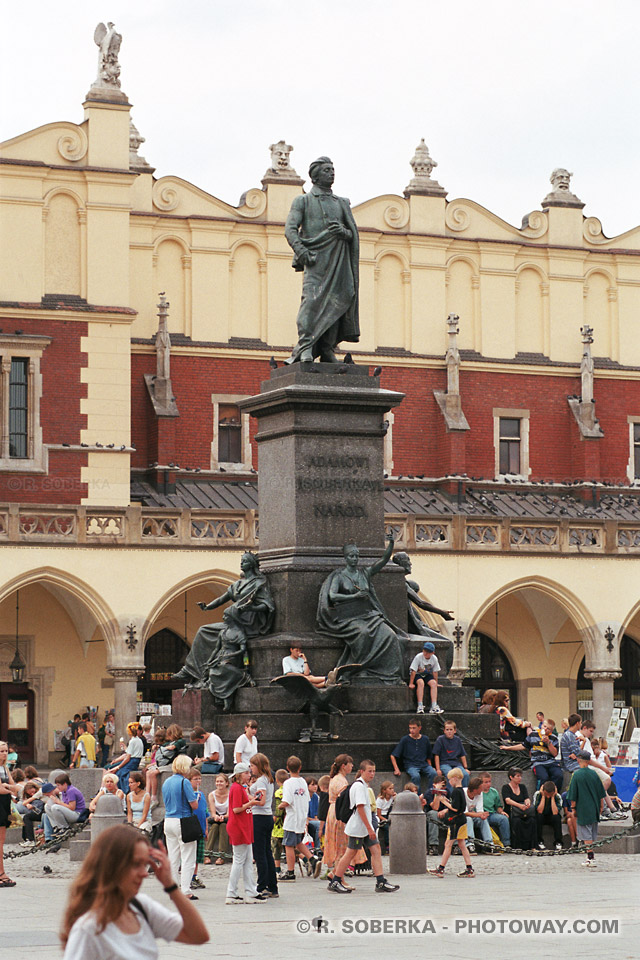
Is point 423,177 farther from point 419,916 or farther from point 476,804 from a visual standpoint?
point 419,916

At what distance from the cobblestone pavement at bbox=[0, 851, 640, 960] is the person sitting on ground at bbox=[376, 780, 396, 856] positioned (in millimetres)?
662

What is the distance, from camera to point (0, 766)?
1770 cm

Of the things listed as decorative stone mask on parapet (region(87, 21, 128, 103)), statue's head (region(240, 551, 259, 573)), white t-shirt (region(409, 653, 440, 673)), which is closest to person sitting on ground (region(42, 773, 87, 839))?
statue's head (region(240, 551, 259, 573))

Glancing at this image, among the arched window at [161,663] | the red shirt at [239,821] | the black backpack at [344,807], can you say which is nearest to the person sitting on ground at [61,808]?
the black backpack at [344,807]

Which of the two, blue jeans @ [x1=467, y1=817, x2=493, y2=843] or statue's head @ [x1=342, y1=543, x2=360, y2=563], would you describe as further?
statue's head @ [x1=342, y1=543, x2=360, y2=563]

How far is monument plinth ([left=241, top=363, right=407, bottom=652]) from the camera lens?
1805 cm

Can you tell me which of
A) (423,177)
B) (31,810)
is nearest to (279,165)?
(423,177)

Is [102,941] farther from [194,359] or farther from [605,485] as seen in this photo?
[605,485]

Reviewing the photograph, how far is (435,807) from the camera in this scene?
16.8 m

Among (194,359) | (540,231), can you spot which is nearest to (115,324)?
(194,359)

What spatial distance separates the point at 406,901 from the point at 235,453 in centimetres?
3129

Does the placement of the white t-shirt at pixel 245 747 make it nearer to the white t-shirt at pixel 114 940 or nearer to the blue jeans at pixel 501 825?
the blue jeans at pixel 501 825

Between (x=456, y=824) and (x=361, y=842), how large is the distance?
1.49 metres

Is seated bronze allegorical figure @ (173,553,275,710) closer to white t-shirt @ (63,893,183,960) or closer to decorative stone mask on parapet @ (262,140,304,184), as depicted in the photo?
white t-shirt @ (63,893,183,960)
